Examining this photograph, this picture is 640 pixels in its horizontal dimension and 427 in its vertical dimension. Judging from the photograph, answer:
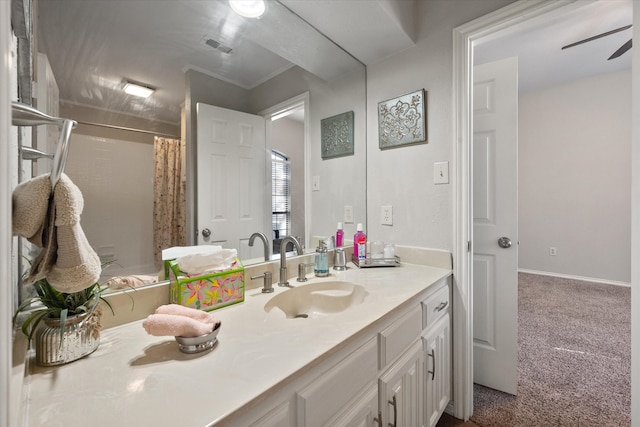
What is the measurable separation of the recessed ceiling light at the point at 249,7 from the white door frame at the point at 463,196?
98cm

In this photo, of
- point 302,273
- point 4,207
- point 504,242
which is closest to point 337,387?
point 302,273

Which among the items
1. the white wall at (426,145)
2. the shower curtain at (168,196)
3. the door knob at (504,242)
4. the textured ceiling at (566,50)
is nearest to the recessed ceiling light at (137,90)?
the shower curtain at (168,196)

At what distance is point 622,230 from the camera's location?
3504 millimetres

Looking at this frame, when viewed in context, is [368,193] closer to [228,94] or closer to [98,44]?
[228,94]

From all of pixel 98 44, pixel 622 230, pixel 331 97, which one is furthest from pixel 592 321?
pixel 98 44

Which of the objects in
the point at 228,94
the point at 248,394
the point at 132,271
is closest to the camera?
the point at 248,394

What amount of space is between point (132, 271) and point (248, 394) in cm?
65

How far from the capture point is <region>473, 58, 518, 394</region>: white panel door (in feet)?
5.40

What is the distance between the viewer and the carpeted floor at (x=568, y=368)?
147cm

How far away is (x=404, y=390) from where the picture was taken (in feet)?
3.40

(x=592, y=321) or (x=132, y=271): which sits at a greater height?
(x=132, y=271)

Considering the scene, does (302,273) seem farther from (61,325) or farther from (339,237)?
(61,325)

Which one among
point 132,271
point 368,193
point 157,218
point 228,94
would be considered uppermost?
point 228,94

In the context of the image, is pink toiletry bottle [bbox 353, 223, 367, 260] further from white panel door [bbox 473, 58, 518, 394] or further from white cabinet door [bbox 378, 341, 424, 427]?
white panel door [bbox 473, 58, 518, 394]
